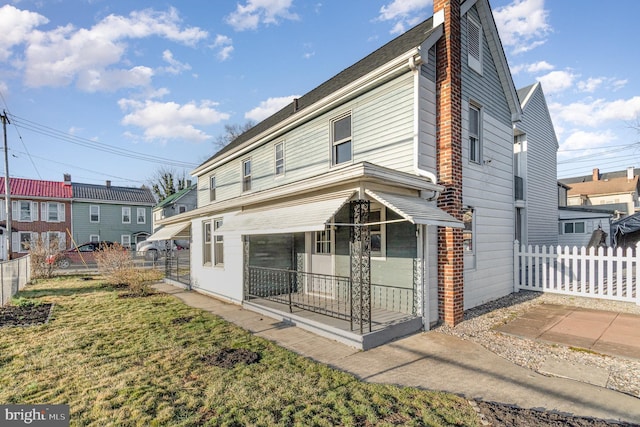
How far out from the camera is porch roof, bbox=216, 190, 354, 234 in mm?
5828

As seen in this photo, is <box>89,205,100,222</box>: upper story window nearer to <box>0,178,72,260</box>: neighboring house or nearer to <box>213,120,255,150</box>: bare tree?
<box>0,178,72,260</box>: neighboring house

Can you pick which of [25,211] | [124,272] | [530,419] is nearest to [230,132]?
[25,211]

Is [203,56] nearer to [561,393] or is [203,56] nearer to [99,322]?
[99,322]

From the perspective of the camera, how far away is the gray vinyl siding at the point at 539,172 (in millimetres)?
14664

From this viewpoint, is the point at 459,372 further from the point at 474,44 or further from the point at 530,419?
the point at 474,44

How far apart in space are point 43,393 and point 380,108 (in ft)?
26.3

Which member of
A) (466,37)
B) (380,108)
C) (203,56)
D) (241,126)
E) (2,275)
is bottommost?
(2,275)

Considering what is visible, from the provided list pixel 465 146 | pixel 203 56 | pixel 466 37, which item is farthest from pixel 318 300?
pixel 203 56

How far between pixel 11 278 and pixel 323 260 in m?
10.4

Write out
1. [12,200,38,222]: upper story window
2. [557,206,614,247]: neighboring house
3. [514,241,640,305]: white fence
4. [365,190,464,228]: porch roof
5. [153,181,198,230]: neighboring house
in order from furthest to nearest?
[153,181,198,230]: neighboring house
[12,200,38,222]: upper story window
[557,206,614,247]: neighboring house
[514,241,640,305]: white fence
[365,190,464,228]: porch roof

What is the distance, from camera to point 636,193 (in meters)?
41.0

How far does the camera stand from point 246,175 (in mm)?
13875

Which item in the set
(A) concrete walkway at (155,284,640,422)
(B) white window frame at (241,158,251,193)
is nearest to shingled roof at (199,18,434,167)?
(B) white window frame at (241,158,251,193)

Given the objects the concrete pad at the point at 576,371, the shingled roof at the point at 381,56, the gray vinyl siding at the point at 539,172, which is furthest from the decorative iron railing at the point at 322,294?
the gray vinyl siding at the point at 539,172
